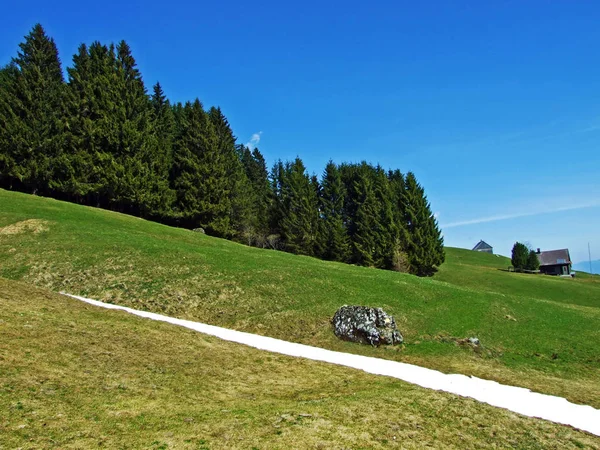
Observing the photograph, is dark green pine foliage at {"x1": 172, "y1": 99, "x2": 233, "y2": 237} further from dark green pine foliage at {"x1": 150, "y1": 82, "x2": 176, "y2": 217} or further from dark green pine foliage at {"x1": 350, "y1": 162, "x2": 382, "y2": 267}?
dark green pine foliage at {"x1": 350, "y1": 162, "x2": 382, "y2": 267}

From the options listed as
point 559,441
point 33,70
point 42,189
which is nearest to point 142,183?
point 42,189

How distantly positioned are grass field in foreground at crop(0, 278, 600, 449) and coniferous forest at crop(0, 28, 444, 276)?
43.4 m

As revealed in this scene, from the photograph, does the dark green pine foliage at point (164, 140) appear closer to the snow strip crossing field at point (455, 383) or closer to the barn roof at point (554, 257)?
the snow strip crossing field at point (455, 383)

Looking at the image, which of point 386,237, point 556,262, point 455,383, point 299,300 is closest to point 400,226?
point 386,237

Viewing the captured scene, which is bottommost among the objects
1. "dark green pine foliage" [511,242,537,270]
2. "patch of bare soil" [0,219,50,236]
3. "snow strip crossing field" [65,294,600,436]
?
"snow strip crossing field" [65,294,600,436]

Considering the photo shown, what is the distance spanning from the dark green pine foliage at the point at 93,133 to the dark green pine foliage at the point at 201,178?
424 inches

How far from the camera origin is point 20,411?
8.12m

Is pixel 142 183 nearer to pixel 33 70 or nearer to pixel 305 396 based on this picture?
pixel 33 70

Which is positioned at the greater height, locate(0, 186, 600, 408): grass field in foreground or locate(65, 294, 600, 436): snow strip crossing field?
locate(0, 186, 600, 408): grass field in foreground

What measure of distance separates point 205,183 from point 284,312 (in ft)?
139

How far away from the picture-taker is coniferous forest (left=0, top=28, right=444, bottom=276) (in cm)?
5244

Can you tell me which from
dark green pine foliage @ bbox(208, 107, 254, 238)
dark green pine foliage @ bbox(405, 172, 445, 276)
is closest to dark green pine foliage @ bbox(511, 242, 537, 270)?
dark green pine foliage @ bbox(405, 172, 445, 276)

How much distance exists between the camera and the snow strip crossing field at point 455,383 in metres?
12.3

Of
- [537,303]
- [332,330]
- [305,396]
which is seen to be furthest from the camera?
[537,303]
